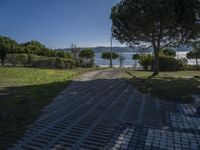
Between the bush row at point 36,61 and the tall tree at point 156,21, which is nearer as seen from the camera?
the tall tree at point 156,21

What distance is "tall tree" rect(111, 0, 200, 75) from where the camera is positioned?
18953mm

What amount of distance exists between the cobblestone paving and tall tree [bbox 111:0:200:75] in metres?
10.4

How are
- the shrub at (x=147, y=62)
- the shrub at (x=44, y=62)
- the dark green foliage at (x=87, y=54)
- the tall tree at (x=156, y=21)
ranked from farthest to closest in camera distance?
the dark green foliage at (x=87, y=54) → the shrub at (x=147, y=62) → the shrub at (x=44, y=62) → the tall tree at (x=156, y=21)

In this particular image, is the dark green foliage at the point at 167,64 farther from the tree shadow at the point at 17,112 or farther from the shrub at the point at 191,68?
the tree shadow at the point at 17,112

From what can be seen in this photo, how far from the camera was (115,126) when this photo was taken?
661 centimetres

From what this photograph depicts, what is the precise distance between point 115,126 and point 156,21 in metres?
14.8

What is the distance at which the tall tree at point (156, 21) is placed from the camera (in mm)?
18953

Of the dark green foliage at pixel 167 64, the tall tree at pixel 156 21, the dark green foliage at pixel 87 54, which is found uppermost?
the tall tree at pixel 156 21

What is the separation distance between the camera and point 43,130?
6.21 meters

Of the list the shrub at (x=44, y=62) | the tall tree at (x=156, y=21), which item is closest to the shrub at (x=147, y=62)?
the tall tree at (x=156, y=21)

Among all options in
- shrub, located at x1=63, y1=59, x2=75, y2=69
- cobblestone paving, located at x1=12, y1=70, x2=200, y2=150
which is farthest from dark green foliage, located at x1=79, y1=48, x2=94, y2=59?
cobblestone paving, located at x1=12, y1=70, x2=200, y2=150

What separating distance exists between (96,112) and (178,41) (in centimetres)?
1649

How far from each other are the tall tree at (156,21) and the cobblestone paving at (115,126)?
1043 cm

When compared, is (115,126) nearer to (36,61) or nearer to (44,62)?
(44,62)
